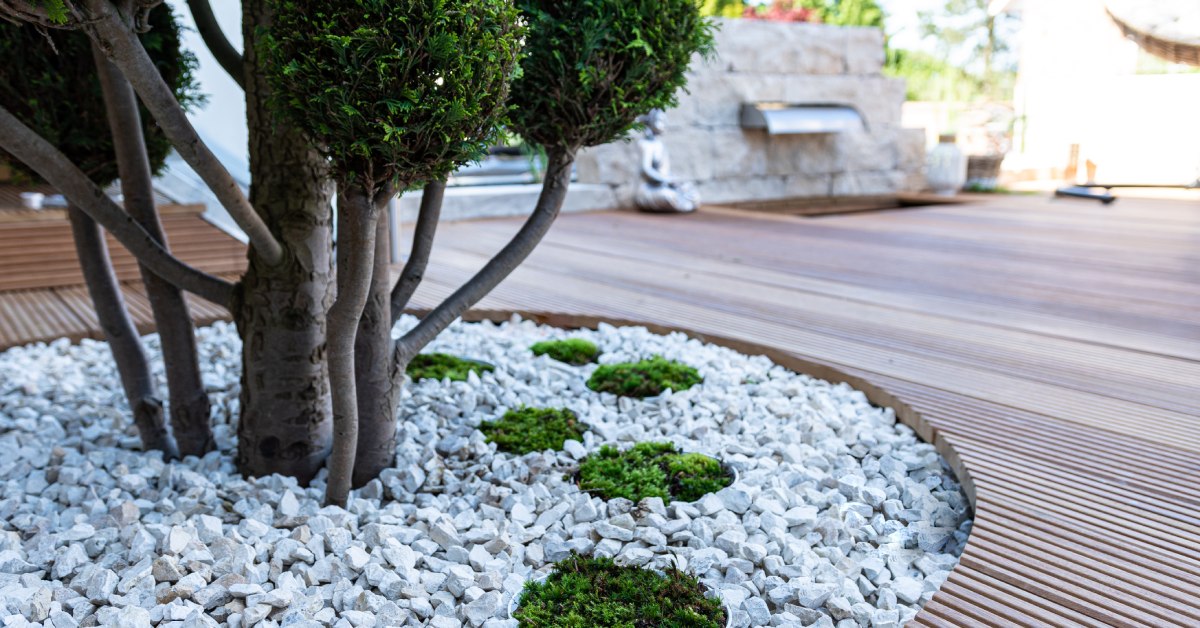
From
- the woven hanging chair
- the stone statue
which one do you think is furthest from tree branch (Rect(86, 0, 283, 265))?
the woven hanging chair

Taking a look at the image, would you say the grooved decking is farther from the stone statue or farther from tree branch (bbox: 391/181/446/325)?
tree branch (bbox: 391/181/446/325)

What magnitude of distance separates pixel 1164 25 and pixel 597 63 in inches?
441

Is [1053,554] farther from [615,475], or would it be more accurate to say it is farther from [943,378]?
[943,378]

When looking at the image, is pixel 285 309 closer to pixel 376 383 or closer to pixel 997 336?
pixel 376 383

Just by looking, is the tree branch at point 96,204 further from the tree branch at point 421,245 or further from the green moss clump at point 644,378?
the green moss clump at point 644,378

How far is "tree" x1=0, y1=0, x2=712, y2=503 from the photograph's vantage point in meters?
1.41

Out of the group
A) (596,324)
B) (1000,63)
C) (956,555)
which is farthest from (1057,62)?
(956,555)

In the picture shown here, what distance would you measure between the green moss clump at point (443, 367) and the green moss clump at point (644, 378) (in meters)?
0.37

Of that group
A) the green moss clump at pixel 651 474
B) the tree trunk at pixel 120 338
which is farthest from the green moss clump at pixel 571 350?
the tree trunk at pixel 120 338

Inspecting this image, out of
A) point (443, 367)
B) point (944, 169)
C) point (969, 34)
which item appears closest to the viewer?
point (443, 367)

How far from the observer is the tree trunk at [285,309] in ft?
6.36

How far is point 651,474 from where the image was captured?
2053 mm

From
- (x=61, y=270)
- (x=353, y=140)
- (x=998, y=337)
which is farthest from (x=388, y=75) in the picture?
(x=61, y=270)

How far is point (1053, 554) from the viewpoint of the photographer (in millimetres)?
1588
